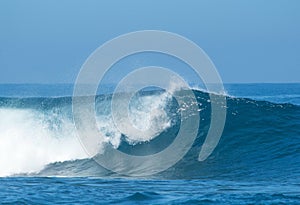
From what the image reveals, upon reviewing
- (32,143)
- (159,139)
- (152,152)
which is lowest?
(152,152)

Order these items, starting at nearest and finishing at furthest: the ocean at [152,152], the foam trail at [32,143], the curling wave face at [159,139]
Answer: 1. the ocean at [152,152]
2. the curling wave face at [159,139]
3. the foam trail at [32,143]

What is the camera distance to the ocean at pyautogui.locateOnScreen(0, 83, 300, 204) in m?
13.1

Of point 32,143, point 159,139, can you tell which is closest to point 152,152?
point 159,139

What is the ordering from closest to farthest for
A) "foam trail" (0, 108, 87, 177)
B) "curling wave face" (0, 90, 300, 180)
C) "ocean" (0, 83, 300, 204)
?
"ocean" (0, 83, 300, 204) → "curling wave face" (0, 90, 300, 180) → "foam trail" (0, 108, 87, 177)

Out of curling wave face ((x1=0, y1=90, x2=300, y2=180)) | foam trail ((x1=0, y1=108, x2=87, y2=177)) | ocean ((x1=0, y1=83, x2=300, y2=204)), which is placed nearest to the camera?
ocean ((x1=0, y1=83, x2=300, y2=204))

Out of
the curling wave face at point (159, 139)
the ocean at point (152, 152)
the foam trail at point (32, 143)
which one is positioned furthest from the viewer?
the foam trail at point (32, 143)

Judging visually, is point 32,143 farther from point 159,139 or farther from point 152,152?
point 152,152

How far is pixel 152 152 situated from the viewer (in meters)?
19.9

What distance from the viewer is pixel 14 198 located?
12828mm

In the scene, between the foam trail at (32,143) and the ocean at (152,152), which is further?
the foam trail at (32,143)

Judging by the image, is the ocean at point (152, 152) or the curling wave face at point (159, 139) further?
the curling wave face at point (159, 139)

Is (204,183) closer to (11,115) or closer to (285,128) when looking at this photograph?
(285,128)

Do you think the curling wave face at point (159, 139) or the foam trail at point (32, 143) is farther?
the foam trail at point (32, 143)

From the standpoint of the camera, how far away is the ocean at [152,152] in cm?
1307
